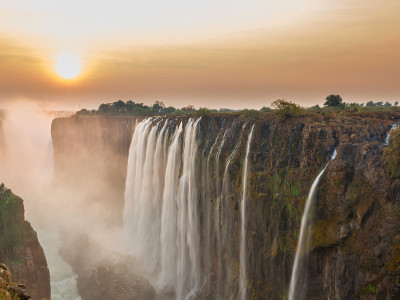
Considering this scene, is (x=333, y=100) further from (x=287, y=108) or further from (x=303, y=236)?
(x=303, y=236)

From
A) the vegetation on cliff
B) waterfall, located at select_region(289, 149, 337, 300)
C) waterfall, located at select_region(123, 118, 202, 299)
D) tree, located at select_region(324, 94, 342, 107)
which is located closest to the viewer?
the vegetation on cliff

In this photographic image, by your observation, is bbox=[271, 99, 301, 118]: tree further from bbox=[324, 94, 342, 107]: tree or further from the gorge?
bbox=[324, 94, 342, 107]: tree

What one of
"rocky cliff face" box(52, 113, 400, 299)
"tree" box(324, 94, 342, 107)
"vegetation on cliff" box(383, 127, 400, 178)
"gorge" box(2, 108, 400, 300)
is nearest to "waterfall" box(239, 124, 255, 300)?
"gorge" box(2, 108, 400, 300)

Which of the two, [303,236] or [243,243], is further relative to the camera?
[243,243]

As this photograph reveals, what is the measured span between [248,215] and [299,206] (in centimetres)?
484

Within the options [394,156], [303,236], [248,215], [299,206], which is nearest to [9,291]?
[303,236]

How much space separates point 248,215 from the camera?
2233cm

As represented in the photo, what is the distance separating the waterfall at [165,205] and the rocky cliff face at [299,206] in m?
1.43

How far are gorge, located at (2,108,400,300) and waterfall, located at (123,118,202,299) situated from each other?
0.40 feet

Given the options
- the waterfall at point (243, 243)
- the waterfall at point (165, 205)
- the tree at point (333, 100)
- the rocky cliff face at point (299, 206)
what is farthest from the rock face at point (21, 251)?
the tree at point (333, 100)

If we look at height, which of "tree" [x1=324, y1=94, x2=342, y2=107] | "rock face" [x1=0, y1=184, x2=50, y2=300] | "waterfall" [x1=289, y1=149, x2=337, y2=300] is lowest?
"rock face" [x1=0, y1=184, x2=50, y2=300]

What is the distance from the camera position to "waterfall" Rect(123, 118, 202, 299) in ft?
96.6

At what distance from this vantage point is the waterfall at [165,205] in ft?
96.6

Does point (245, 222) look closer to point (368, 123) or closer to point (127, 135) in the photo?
point (368, 123)
